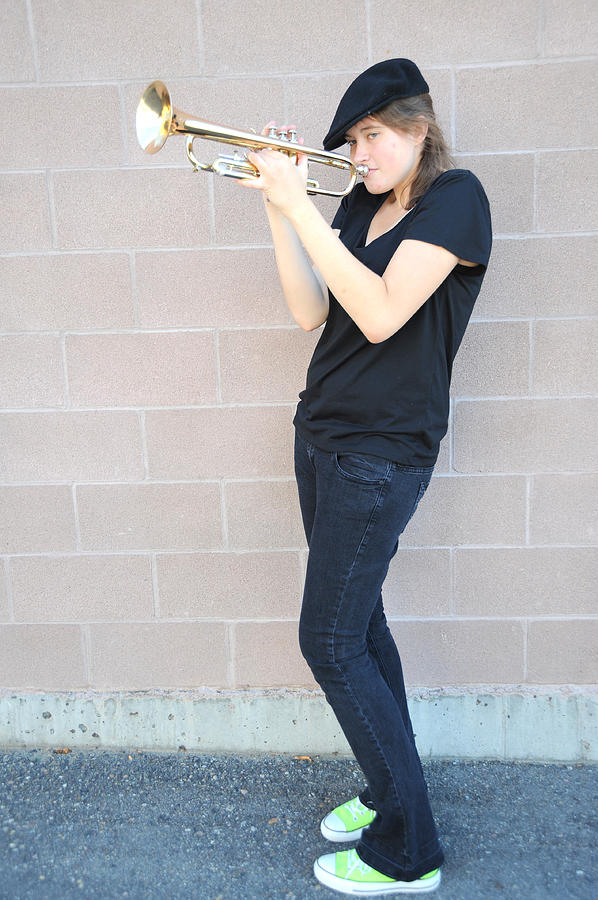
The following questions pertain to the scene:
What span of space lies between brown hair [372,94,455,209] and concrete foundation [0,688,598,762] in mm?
1426

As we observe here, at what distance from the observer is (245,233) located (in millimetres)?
1992

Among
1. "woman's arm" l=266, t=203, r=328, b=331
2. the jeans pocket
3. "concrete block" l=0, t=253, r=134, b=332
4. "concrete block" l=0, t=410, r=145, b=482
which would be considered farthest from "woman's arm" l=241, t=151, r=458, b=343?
"concrete block" l=0, t=410, r=145, b=482

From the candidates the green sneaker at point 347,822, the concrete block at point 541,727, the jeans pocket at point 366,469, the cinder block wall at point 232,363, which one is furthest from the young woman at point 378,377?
the concrete block at point 541,727

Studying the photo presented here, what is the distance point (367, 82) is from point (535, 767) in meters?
1.86

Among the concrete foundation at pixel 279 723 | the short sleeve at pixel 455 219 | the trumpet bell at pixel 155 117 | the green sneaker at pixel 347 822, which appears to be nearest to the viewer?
the short sleeve at pixel 455 219

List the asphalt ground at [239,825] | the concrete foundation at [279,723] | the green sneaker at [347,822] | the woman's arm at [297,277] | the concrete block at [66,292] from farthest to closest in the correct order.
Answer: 1. the concrete foundation at [279,723]
2. the concrete block at [66,292]
3. the green sneaker at [347,822]
4. the asphalt ground at [239,825]
5. the woman's arm at [297,277]

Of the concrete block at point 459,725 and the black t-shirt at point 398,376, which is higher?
the black t-shirt at point 398,376

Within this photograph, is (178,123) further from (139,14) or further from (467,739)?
(467,739)

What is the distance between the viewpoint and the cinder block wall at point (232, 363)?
189 centimetres

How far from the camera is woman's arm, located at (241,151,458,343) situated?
139cm

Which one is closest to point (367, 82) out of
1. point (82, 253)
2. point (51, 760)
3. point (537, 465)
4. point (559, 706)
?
point (82, 253)

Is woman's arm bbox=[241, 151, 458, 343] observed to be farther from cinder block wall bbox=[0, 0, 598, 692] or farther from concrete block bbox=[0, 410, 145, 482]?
concrete block bbox=[0, 410, 145, 482]

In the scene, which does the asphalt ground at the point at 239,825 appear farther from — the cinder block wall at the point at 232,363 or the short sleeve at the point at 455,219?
the short sleeve at the point at 455,219

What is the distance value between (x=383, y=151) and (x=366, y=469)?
67 cm
